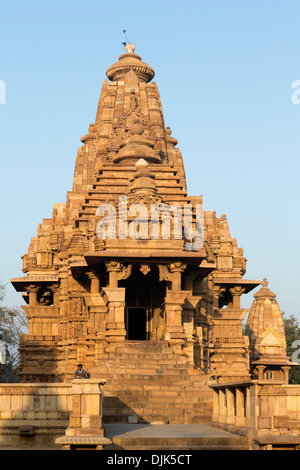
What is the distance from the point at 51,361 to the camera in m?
33.5

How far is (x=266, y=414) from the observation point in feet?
48.7

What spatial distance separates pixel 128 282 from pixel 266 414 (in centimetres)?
1598

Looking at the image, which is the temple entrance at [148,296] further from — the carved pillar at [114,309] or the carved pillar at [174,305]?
the carved pillar at [114,309]

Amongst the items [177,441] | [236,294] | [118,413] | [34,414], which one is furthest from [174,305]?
[236,294]

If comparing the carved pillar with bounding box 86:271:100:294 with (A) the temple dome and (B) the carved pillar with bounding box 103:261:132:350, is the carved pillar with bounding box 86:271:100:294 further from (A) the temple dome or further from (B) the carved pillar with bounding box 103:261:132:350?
(A) the temple dome

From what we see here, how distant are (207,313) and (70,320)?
17.9ft

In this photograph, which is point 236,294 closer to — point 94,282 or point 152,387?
point 94,282

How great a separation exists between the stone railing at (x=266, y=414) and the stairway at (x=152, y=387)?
4.30 meters

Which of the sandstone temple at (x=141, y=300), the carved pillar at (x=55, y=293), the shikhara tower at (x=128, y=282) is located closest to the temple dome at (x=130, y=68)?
the sandstone temple at (x=141, y=300)

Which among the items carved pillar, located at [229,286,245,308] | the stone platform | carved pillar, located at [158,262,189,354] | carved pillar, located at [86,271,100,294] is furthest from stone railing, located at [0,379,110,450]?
carved pillar, located at [229,286,245,308]

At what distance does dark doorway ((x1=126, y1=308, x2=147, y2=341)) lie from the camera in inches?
1226

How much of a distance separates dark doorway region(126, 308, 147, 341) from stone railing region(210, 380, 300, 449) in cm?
1439
